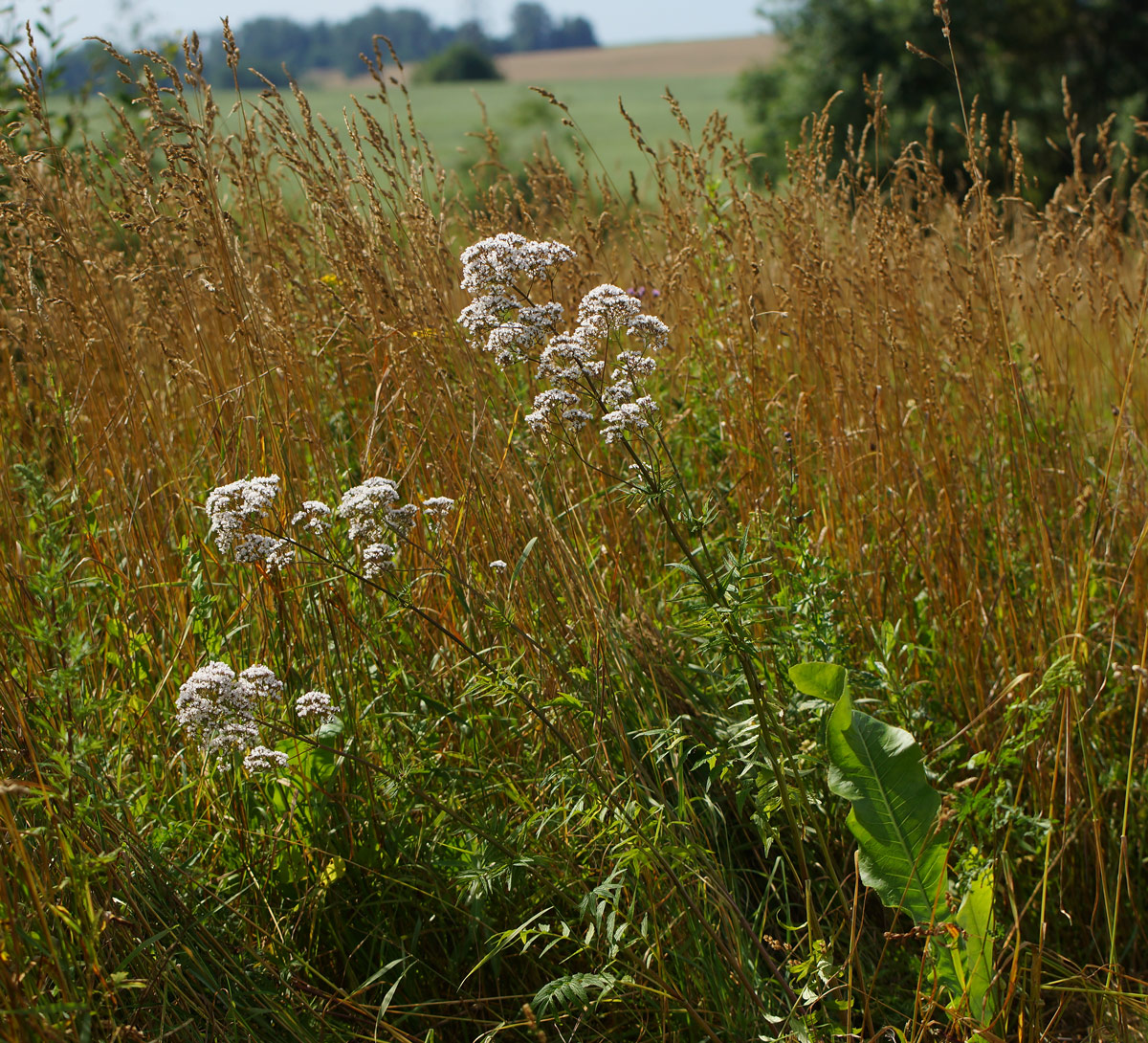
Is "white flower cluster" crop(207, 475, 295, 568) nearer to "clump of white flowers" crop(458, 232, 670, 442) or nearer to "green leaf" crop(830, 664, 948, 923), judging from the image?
"clump of white flowers" crop(458, 232, 670, 442)

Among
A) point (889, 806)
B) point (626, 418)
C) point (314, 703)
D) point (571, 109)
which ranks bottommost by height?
point (889, 806)

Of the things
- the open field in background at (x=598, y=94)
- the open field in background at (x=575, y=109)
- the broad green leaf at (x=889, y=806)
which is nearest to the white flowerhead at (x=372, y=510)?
the broad green leaf at (x=889, y=806)

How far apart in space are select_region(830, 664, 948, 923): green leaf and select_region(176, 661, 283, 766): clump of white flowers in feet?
3.28

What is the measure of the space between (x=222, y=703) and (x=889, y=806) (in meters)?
1.18

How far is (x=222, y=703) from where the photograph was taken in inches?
60.4

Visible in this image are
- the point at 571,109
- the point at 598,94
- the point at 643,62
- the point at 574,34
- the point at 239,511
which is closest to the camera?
the point at 239,511

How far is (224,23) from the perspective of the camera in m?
2.33

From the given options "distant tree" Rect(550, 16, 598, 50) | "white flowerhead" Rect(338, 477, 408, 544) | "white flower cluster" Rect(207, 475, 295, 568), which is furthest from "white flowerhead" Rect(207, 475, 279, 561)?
"distant tree" Rect(550, 16, 598, 50)

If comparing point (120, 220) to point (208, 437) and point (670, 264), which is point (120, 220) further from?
point (670, 264)

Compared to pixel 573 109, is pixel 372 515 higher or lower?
lower

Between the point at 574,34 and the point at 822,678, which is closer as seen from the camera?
the point at 822,678

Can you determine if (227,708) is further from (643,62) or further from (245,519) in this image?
(643,62)

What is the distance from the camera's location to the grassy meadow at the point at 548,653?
5.07 ft

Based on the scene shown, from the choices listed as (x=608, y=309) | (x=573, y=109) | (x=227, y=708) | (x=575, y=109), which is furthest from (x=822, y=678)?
(x=575, y=109)
